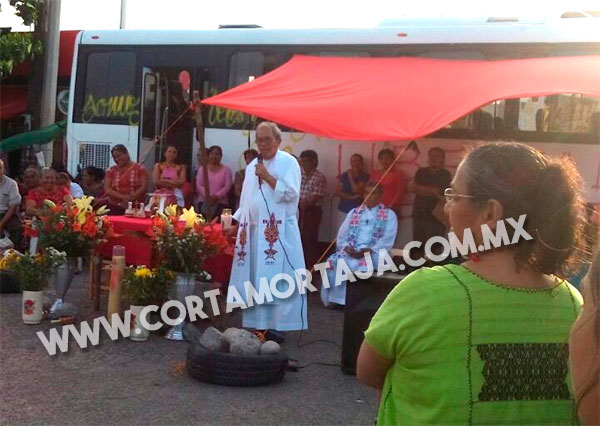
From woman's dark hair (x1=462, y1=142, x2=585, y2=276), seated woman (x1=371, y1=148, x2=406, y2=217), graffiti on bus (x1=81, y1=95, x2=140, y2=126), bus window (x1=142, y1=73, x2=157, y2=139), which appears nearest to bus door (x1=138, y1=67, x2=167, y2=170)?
bus window (x1=142, y1=73, x2=157, y2=139)

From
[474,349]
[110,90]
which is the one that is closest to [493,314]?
[474,349]

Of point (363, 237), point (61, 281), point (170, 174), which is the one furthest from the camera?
point (170, 174)

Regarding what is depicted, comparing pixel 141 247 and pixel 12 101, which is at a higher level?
pixel 12 101

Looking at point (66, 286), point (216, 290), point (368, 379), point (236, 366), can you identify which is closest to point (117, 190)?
point (66, 286)

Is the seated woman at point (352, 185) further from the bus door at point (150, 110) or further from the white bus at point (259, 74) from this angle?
the bus door at point (150, 110)

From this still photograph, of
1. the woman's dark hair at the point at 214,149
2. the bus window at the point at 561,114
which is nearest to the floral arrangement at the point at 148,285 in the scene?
the woman's dark hair at the point at 214,149

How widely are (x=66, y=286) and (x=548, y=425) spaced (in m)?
6.67

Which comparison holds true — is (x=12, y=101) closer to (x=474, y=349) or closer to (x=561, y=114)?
(x=561, y=114)

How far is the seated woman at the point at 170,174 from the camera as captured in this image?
440 inches

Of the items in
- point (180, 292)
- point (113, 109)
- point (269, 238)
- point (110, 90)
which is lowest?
point (180, 292)

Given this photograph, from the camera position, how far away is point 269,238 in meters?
7.32

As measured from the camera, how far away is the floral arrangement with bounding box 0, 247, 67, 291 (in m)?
7.62

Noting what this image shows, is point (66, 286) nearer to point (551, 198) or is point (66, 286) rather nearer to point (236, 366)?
point (236, 366)

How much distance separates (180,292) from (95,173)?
5357 millimetres
